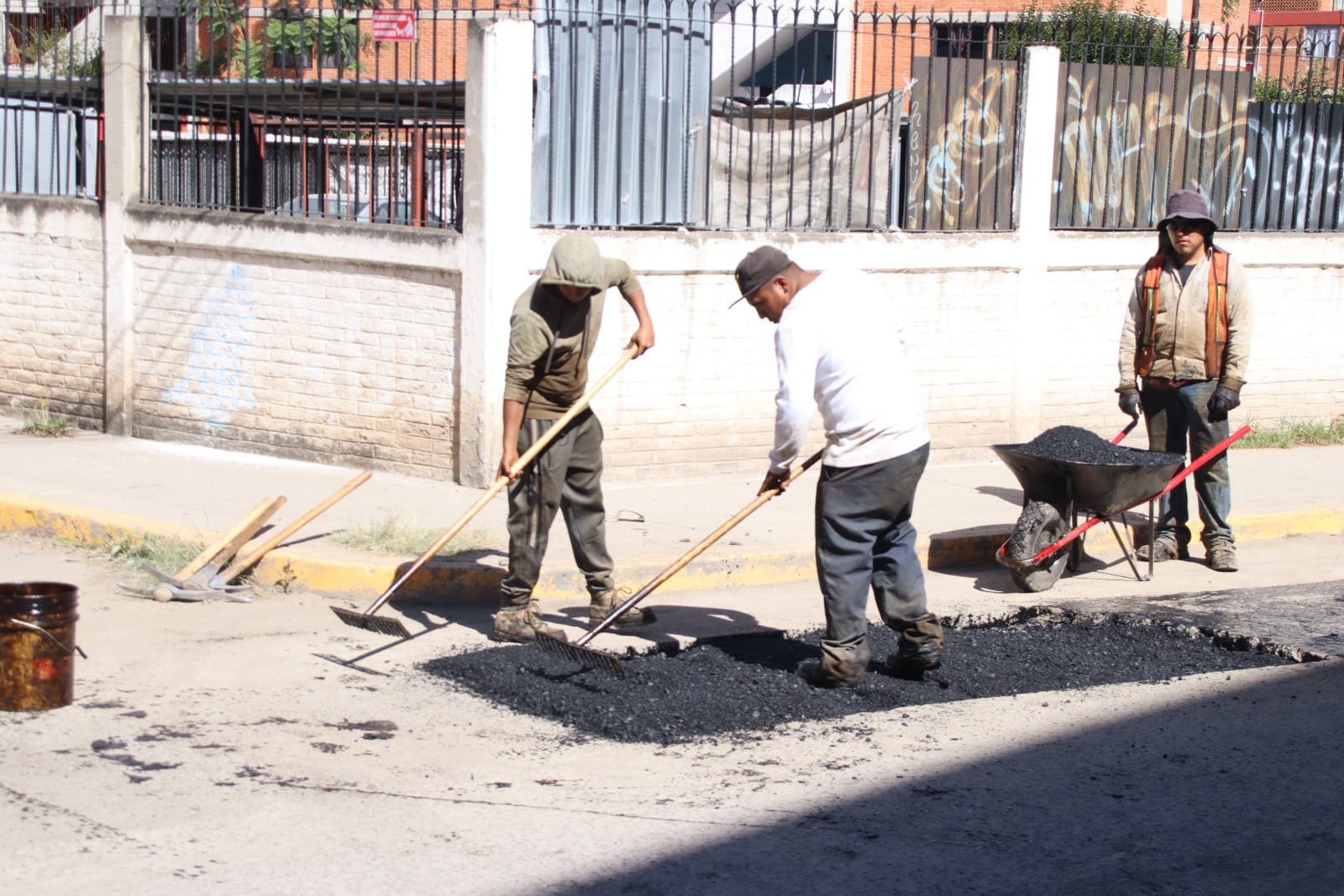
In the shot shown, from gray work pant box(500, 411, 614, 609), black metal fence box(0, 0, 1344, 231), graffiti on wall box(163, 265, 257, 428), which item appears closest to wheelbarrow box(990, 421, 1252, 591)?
gray work pant box(500, 411, 614, 609)

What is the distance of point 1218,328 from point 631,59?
4.05m

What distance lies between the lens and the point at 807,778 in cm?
500

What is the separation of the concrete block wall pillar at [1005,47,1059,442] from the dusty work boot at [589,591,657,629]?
5243 millimetres

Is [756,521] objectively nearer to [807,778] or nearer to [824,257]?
[824,257]

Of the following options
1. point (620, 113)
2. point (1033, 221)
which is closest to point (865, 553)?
point (620, 113)

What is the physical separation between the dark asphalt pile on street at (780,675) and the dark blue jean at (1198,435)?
1.58 meters

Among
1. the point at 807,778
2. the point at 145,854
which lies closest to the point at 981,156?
the point at 807,778

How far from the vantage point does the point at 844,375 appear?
5703mm

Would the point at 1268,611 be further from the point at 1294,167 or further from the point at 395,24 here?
the point at 1294,167

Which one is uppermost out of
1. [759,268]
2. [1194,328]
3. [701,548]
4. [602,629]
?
[759,268]

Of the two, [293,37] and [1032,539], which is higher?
[293,37]

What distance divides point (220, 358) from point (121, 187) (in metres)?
1.63

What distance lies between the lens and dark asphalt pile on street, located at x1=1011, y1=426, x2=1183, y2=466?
7.69 m

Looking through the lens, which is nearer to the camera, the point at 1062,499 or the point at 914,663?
the point at 914,663
